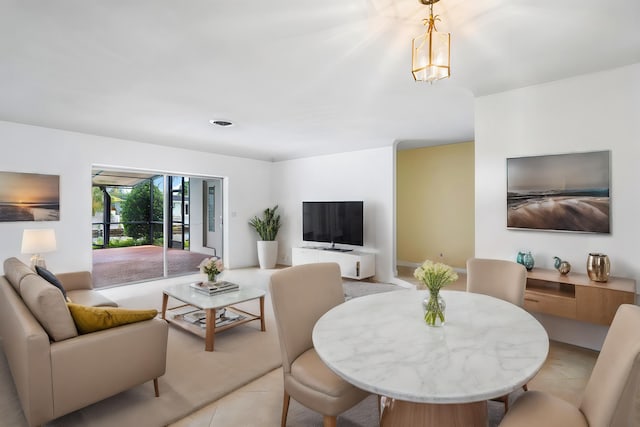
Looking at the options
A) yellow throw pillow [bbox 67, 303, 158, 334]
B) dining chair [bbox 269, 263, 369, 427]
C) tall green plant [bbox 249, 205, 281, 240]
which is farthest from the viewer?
tall green plant [bbox 249, 205, 281, 240]

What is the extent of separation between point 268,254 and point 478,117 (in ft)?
15.9

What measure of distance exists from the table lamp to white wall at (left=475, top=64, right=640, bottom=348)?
4971 millimetres

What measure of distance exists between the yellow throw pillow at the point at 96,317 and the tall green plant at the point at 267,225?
5.04 m

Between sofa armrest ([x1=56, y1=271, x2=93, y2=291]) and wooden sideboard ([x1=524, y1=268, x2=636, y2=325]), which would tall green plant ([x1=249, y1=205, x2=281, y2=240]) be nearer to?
sofa armrest ([x1=56, y1=271, x2=93, y2=291])

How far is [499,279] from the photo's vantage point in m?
2.44

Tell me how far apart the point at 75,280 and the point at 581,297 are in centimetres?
496

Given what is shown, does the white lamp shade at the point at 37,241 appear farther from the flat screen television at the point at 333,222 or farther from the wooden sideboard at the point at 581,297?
the wooden sideboard at the point at 581,297

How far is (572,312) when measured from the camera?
2.67 meters

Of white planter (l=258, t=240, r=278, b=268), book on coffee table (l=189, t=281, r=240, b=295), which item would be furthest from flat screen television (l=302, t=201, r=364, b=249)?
book on coffee table (l=189, t=281, r=240, b=295)

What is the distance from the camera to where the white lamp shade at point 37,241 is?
384 cm

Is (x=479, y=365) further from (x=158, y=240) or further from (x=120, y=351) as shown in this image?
(x=158, y=240)

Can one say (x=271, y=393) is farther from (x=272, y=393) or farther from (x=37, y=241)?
(x=37, y=241)

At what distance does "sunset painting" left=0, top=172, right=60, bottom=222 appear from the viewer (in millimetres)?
4285

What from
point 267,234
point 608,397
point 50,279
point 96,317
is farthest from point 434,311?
point 267,234
